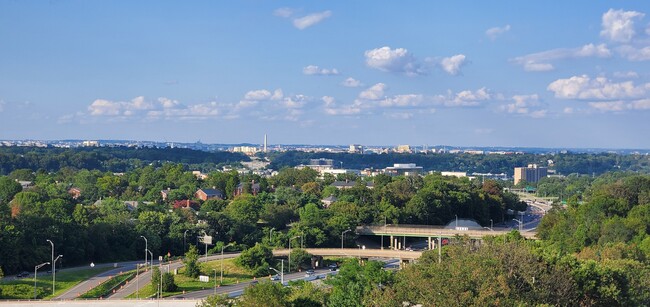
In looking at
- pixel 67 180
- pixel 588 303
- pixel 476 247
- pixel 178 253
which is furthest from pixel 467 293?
pixel 67 180

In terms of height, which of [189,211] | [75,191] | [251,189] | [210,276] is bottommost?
[210,276]

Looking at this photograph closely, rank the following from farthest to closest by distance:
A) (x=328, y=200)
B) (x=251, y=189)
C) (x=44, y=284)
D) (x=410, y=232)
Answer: (x=251, y=189), (x=328, y=200), (x=410, y=232), (x=44, y=284)

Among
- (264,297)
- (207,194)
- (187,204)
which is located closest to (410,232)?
(187,204)

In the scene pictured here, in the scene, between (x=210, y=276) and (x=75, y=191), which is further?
(x=75, y=191)

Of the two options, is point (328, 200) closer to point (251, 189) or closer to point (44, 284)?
point (251, 189)

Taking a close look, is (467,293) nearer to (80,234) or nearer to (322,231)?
(80,234)

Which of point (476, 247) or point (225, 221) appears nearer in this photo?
point (476, 247)

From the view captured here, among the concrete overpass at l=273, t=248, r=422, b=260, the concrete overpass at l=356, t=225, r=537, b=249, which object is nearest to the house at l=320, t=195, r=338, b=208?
the concrete overpass at l=356, t=225, r=537, b=249
